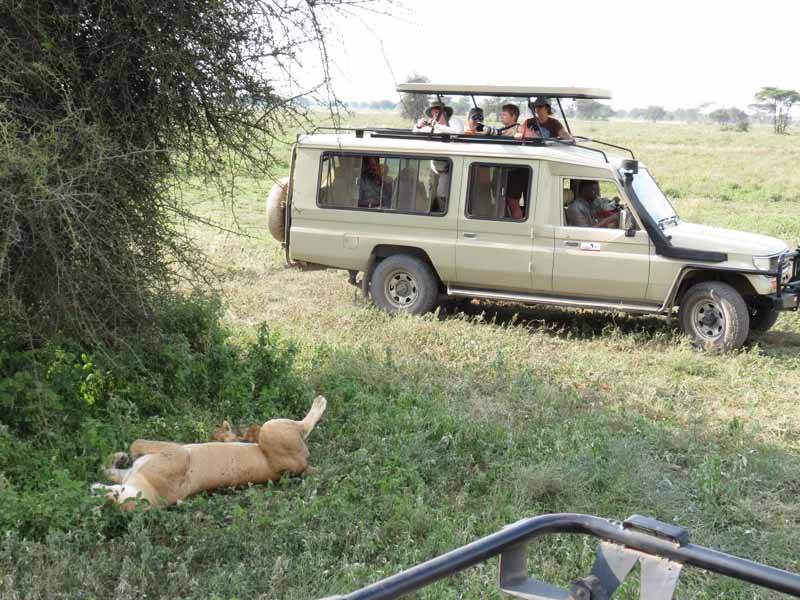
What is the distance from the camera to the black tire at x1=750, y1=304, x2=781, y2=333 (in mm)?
9273

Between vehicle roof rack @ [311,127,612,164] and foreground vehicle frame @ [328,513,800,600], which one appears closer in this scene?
foreground vehicle frame @ [328,513,800,600]

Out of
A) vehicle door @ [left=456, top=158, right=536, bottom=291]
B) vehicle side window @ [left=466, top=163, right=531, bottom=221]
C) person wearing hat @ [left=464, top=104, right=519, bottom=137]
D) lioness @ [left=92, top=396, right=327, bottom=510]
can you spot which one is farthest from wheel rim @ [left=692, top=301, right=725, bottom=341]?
lioness @ [left=92, top=396, right=327, bottom=510]

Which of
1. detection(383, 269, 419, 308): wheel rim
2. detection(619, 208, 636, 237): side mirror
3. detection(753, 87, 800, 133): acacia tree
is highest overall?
detection(753, 87, 800, 133): acacia tree

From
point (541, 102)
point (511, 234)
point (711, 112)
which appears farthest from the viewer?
point (711, 112)

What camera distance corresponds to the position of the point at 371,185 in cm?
1018

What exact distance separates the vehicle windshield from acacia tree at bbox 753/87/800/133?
189 feet

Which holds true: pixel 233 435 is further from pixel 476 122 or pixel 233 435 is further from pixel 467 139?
pixel 476 122

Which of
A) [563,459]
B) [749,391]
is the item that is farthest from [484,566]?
[749,391]

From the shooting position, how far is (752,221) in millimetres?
17328

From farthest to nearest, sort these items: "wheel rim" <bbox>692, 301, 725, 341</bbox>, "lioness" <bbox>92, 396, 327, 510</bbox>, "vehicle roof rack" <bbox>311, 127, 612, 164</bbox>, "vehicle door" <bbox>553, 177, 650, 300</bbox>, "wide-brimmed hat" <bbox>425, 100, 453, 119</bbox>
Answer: "wide-brimmed hat" <bbox>425, 100, 453, 119</bbox> → "vehicle roof rack" <bbox>311, 127, 612, 164</bbox> → "vehicle door" <bbox>553, 177, 650, 300</bbox> → "wheel rim" <bbox>692, 301, 725, 341</bbox> → "lioness" <bbox>92, 396, 327, 510</bbox>

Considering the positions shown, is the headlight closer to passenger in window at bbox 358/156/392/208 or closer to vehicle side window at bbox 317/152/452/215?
vehicle side window at bbox 317/152/452/215

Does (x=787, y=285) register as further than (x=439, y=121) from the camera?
No

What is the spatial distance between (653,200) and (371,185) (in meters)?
2.86

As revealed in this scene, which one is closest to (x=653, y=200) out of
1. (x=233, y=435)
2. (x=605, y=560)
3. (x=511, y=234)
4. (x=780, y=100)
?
(x=511, y=234)
